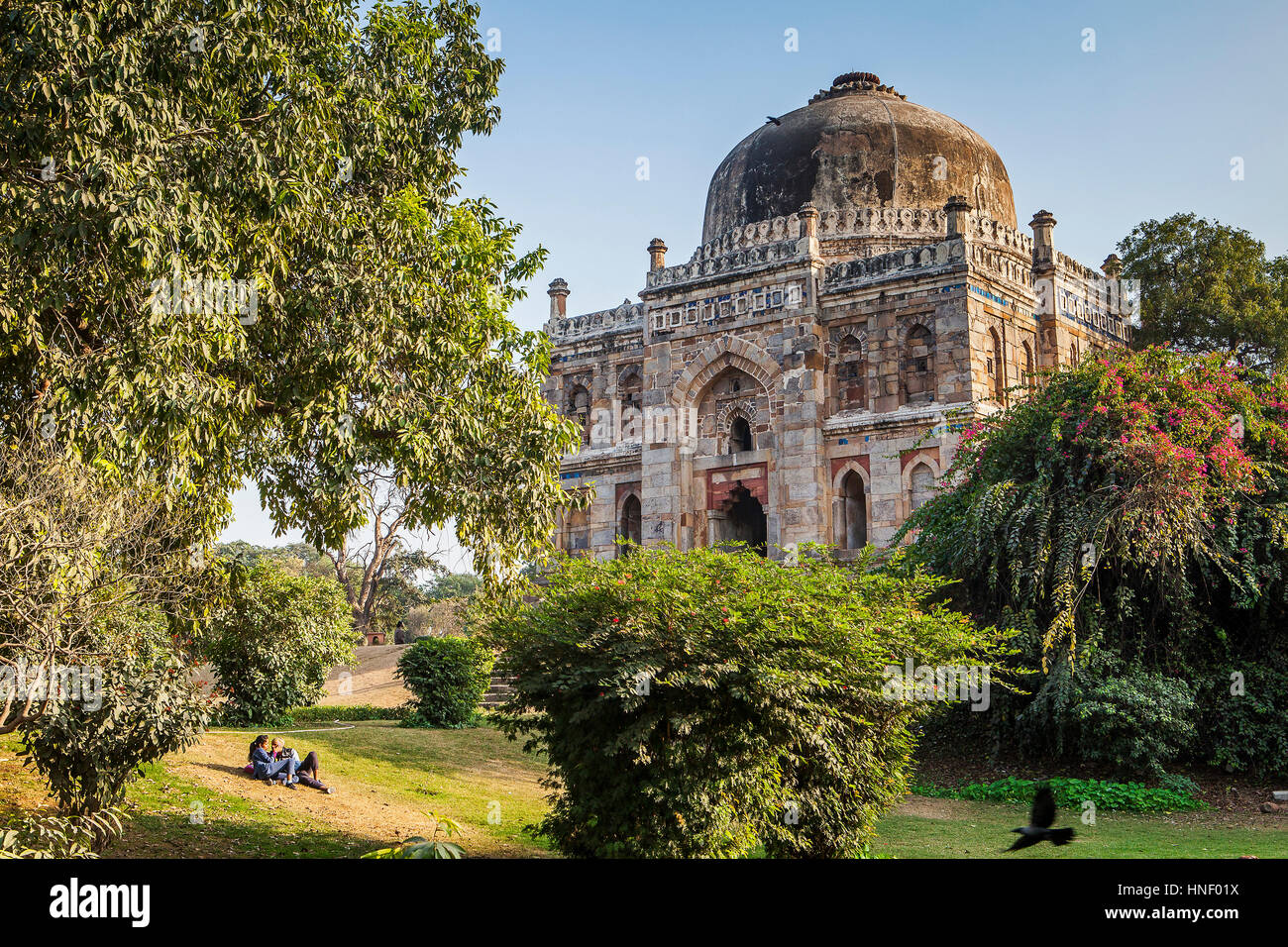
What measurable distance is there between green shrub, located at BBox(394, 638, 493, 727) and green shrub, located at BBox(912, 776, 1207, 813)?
706cm

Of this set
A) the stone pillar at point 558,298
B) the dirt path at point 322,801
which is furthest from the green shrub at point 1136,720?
the stone pillar at point 558,298

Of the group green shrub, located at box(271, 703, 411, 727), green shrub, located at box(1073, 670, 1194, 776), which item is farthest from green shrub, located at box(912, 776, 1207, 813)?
green shrub, located at box(271, 703, 411, 727)

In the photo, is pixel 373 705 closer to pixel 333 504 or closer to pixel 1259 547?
pixel 333 504

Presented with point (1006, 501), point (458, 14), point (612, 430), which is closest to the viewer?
point (458, 14)

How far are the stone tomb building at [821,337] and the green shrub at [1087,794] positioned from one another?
8.00 meters

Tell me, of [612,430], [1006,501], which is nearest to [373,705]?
[612,430]

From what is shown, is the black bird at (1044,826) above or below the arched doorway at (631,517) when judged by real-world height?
below

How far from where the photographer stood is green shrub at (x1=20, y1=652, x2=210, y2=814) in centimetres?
884

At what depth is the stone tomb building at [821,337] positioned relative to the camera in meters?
23.5

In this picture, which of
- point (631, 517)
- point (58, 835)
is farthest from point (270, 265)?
point (631, 517)

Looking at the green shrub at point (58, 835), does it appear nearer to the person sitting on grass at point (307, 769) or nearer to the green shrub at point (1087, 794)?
the person sitting on grass at point (307, 769)

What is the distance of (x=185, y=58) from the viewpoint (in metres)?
9.12
